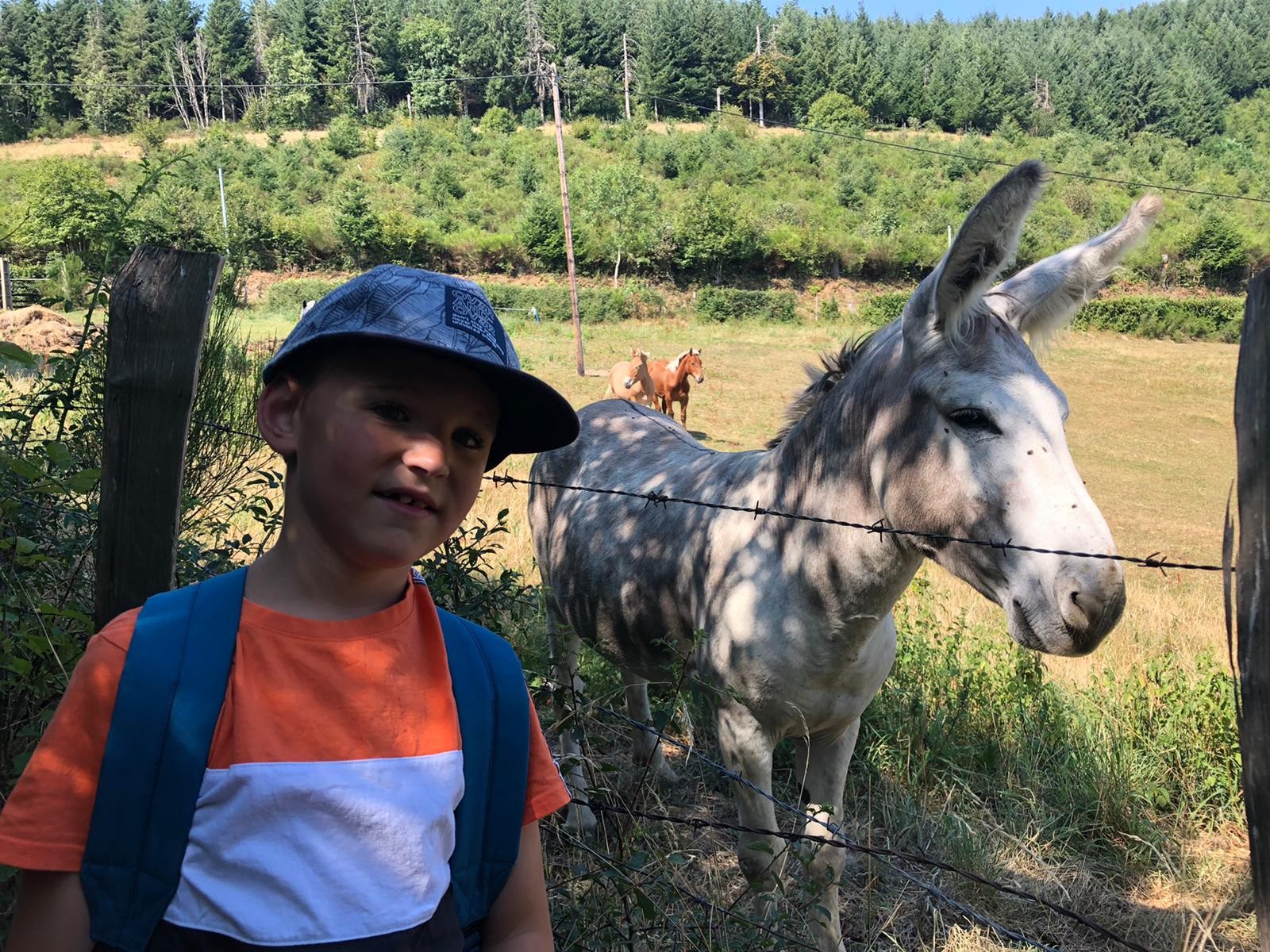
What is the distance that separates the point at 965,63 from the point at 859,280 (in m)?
70.3

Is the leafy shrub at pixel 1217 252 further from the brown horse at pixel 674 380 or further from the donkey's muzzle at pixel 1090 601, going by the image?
the donkey's muzzle at pixel 1090 601

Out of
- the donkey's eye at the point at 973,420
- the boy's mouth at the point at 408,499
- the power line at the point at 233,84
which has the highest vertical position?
the power line at the point at 233,84

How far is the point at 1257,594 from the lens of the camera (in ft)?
4.17

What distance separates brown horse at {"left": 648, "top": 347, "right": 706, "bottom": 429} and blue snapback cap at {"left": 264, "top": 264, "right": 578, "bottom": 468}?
1814 cm

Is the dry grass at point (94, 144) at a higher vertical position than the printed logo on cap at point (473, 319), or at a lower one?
higher

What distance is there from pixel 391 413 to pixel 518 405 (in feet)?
0.79

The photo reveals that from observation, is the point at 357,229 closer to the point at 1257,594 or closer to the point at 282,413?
the point at 282,413

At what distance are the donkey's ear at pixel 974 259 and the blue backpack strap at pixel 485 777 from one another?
5.12 feet

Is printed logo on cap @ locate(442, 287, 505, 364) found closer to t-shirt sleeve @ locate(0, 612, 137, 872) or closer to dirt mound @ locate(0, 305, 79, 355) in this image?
t-shirt sleeve @ locate(0, 612, 137, 872)

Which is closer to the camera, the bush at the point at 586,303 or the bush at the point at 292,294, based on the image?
the bush at the point at 292,294

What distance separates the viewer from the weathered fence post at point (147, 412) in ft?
7.41

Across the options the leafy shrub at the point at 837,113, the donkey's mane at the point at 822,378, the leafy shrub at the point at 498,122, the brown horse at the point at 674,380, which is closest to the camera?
the donkey's mane at the point at 822,378

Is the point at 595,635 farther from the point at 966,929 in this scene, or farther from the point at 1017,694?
the point at 1017,694

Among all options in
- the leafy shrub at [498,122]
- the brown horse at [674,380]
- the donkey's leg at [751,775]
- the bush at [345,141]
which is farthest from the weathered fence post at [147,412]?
the leafy shrub at [498,122]
